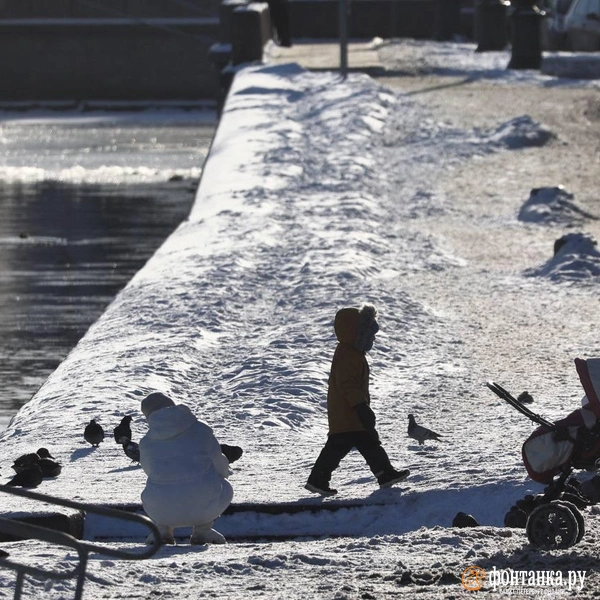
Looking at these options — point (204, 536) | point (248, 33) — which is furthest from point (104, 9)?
point (204, 536)

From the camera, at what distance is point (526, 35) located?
1059 inches

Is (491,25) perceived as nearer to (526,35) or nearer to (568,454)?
(526,35)

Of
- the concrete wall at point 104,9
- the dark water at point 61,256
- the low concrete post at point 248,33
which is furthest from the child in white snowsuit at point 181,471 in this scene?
the concrete wall at point 104,9

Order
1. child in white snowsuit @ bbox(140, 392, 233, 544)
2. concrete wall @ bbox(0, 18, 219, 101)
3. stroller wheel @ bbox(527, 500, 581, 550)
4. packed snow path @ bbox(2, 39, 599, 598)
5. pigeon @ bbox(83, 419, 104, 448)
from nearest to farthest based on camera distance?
stroller wheel @ bbox(527, 500, 581, 550) → packed snow path @ bbox(2, 39, 599, 598) → child in white snowsuit @ bbox(140, 392, 233, 544) → pigeon @ bbox(83, 419, 104, 448) → concrete wall @ bbox(0, 18, 219, 101)

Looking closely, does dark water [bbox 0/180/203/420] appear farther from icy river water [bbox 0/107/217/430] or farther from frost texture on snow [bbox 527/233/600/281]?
frost texture on snow [bbox 527/233/600/281]

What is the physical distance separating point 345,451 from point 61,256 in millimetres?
14169

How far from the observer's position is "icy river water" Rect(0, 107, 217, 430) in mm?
15781

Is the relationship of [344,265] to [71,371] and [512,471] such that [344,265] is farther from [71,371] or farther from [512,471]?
[512,471]

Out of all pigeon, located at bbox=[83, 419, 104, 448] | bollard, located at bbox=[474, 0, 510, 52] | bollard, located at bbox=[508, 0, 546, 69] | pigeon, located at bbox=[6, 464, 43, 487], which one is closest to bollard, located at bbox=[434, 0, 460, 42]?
bollard, located at bbox=[474, 0, 510, 52]

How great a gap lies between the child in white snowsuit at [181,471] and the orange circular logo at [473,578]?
3.92ft

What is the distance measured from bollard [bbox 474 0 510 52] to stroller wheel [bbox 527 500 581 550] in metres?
25.3

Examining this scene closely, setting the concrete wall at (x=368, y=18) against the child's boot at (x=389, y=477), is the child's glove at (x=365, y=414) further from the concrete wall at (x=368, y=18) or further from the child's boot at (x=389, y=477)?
the concrete wall at (x=368, y=18)

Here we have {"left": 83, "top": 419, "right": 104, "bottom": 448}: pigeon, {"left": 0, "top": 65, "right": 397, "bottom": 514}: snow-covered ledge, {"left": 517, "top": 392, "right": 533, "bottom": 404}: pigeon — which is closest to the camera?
{"left": 83, "top": 419, "right": 104, "bottom": 448}: pigeon

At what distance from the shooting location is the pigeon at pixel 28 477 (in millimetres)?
7438
